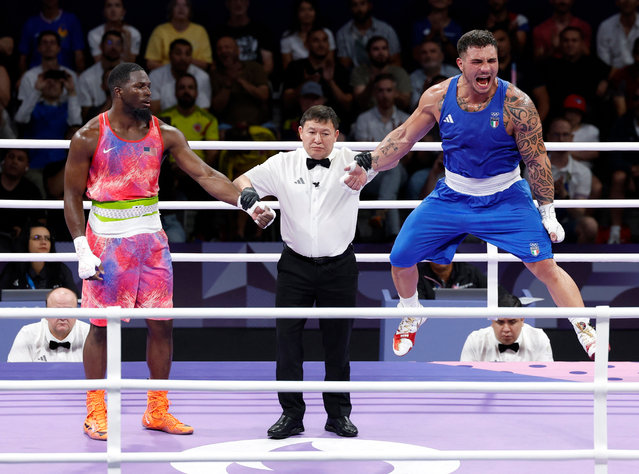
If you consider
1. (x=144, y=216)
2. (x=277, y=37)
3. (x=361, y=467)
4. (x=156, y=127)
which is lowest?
(x=361, y=467)

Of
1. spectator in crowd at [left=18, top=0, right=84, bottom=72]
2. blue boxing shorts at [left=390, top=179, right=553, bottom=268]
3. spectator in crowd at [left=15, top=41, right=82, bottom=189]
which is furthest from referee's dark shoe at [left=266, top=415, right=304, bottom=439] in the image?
spectator in crowd at [left=18, top=0, right=84, bottom=72]

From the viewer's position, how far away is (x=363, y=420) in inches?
158

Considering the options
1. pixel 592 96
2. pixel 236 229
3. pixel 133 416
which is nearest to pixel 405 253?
pixel 133 416

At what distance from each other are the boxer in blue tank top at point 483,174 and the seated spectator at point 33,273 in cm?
302

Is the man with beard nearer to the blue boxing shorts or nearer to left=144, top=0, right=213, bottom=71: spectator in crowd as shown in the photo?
the blue boxing shorts

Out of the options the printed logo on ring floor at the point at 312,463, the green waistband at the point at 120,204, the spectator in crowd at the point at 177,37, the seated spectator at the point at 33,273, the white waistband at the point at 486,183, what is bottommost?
the printed logo on ring floor at the point at 312,463

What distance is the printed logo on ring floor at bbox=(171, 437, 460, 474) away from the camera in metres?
3.46

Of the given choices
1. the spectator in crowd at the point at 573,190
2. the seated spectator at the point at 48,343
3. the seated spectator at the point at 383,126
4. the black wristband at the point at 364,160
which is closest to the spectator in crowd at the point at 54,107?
the seated spectator at the point at 383,126

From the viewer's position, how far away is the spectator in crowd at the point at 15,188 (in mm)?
7031

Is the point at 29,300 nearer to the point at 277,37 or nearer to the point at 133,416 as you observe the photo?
the point at 133,416

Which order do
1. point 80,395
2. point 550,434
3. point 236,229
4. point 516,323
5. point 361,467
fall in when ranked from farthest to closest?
point 236,229
point 516,323
point 80,395
point 550,434
point 361,467

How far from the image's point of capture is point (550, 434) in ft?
12.6

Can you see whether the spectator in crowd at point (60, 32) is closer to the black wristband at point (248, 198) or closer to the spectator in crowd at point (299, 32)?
the spectator in crowd at point (299, 32)

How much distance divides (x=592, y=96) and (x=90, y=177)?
5.44 meters
